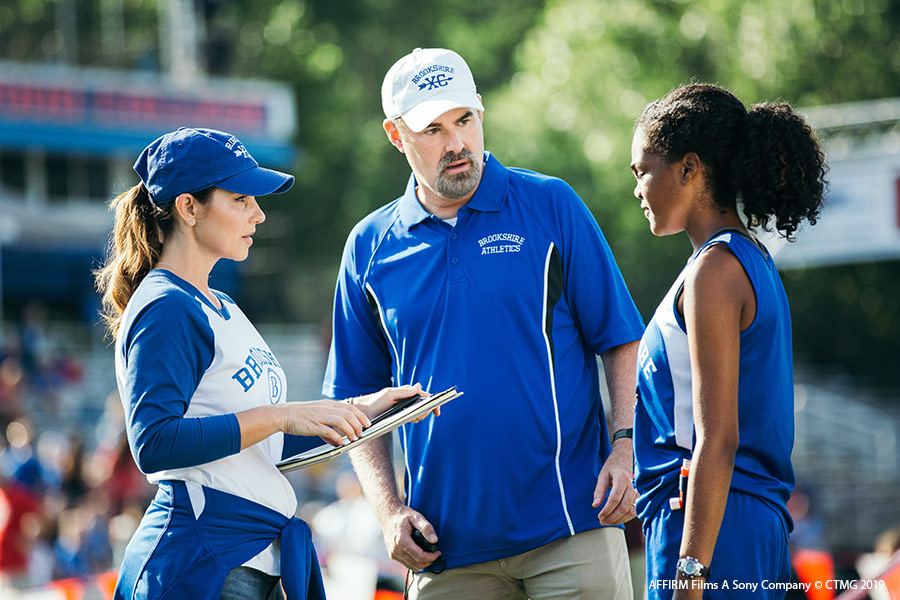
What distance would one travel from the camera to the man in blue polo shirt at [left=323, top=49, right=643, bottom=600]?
346 cm

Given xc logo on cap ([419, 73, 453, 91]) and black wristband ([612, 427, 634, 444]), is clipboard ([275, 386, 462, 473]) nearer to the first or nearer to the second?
black wristband ([612, 427, 634, 444])

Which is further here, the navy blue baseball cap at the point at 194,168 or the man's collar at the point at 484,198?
the man's collar at the point at 484,198

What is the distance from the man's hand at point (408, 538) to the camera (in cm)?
350

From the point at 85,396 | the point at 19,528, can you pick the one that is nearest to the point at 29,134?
the point at 85,396

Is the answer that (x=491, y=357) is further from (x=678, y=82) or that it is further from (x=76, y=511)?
(x=678, y=82)

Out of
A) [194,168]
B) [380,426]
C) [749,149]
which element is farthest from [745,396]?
[194,168]

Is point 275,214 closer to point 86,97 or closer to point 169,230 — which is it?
point 86,97

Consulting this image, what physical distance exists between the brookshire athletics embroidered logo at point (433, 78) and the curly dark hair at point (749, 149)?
0.80m

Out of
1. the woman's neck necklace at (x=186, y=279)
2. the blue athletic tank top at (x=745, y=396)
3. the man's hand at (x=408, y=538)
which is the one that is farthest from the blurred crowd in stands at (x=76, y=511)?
the blue athletic tank top at (x=745, y=396)

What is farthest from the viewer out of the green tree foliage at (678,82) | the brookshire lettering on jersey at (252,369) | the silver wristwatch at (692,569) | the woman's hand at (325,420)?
the green tree foliage at (678,82)

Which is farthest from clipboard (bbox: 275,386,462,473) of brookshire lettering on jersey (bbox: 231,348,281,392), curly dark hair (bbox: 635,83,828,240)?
curly dark hair (bbox: 635,83,828,240)

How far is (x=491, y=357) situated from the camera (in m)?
3.48

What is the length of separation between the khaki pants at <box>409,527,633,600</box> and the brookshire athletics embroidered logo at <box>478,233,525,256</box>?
0.92 meters

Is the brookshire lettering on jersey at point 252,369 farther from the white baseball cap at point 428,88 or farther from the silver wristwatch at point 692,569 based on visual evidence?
the silver wristwatch at point 692,569
